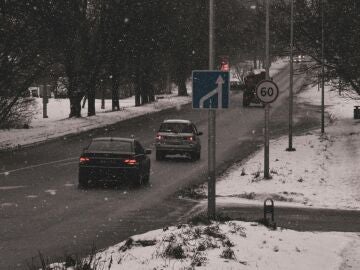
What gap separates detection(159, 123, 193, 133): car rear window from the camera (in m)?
29.5

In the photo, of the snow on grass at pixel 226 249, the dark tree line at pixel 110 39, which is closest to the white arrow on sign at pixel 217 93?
the snow on grass at pixel 226 249

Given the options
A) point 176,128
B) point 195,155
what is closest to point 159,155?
point 176,128

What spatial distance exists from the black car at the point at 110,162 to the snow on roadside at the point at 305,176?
2580mm

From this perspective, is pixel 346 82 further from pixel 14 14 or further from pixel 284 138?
pixel 14 14

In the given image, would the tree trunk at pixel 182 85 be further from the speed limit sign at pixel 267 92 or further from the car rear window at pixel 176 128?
the speed limit sign at pixel 267 92

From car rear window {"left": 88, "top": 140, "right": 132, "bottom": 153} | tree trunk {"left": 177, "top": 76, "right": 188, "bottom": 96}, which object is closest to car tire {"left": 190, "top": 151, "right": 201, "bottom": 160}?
car rear window {"left": 88, "top": 140, "right": 132, "bottom": 153}

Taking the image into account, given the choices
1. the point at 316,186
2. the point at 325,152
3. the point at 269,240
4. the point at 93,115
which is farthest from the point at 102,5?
the point at 269,240

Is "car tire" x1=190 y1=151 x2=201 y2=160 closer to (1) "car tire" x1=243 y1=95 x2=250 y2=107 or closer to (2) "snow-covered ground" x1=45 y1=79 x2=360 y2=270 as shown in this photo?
(2) "snow-covered ground" x1=45 y1=79 x2=360 y2=270

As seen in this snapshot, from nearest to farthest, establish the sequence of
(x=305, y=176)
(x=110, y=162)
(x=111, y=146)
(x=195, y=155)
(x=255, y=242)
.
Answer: (x=255, y=242), (x=110, y=162), (x=111, y=146), (x=305, y=176), (x=195, y=155)

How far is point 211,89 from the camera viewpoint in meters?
13.9

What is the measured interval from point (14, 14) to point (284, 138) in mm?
14907

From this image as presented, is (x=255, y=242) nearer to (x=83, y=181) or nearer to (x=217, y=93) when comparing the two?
(x=217, y=93)

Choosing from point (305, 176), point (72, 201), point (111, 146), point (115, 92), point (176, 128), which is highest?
point (115, 92)

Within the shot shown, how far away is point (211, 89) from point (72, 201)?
608 cm
